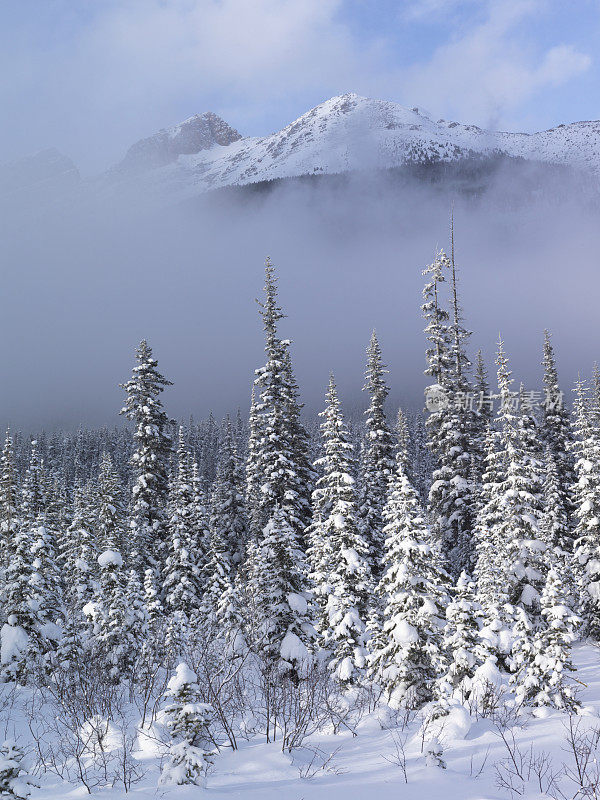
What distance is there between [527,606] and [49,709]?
1852cm

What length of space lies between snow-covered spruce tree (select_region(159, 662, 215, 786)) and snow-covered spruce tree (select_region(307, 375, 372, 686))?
8.48m

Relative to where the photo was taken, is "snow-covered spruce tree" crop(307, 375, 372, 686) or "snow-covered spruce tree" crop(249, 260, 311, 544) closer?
"snow-covered spruce tree" crop(307, 375, 372, 686)

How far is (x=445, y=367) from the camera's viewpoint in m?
31.1

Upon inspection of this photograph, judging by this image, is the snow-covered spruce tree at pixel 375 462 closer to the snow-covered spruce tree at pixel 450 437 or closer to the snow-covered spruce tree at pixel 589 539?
the snow-covered spruce tree at pixel 450 437

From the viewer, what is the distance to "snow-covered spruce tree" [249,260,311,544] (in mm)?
28594

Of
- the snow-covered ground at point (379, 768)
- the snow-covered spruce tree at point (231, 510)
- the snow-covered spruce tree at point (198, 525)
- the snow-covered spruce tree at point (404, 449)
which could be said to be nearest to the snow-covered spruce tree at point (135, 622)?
the snow-covered ground at point (379, 768)

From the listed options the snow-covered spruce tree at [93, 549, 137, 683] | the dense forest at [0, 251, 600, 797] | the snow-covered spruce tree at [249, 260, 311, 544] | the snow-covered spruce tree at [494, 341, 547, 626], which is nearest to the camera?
the dense forest at [0, 251, 600, 797]

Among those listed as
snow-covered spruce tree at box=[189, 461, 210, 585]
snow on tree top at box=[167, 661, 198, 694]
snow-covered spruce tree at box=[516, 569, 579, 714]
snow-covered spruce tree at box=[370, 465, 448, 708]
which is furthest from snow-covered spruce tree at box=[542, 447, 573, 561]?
snow on tree top at box=[167, 661, 198, 694]

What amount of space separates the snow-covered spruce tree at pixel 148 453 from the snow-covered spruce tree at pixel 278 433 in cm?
647

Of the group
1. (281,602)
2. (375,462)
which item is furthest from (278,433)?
(281,602)

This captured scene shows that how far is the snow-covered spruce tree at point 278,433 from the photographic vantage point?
2859 cm

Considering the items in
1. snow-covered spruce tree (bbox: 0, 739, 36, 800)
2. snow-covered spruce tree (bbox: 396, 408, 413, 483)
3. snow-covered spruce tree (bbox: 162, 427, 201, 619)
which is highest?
snow-covered spruce tree (bbox: 396, 408, 413, 483)

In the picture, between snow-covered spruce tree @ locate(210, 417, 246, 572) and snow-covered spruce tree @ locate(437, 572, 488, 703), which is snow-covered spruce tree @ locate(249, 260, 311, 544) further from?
snow-covered spruce tree @ locate(437, 572, 488, 703)

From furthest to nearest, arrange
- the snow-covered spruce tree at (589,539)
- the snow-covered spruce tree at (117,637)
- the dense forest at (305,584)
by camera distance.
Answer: the snow-covered spruce tree at (589,539), the snow-covered spruce tree at (117,637), the dense forest at (305,584)
